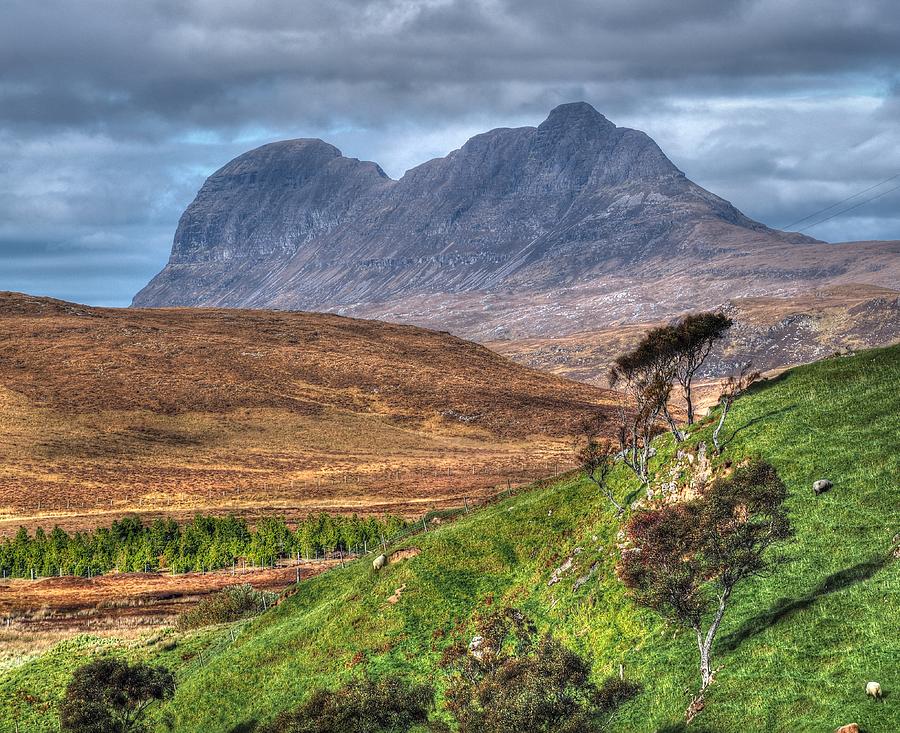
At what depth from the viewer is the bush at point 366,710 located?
30016 millimetres

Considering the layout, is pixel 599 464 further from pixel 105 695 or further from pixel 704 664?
pixel 105 695

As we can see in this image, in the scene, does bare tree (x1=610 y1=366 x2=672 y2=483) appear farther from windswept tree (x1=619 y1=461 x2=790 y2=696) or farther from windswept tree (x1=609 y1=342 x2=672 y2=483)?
windswept tree (x1=619 y1=461 x2=790 y2=696)

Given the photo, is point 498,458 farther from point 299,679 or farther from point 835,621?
point 835,621

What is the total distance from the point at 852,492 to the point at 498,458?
137085 millimetres

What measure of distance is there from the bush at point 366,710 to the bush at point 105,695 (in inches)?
456

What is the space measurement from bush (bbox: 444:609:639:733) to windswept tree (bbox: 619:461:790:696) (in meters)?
3.12

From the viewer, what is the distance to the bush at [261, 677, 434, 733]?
30.0 metres

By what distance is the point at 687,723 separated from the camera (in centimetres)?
2681

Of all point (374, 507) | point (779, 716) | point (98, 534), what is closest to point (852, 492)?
point (779, 716)

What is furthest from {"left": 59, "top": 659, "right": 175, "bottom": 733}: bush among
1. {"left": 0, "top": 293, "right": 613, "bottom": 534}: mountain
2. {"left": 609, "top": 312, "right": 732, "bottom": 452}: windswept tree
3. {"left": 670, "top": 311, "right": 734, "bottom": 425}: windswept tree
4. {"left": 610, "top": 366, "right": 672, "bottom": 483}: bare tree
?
{"left": 0, "top": 293, "right": 613, "bottom": 534}: mountain

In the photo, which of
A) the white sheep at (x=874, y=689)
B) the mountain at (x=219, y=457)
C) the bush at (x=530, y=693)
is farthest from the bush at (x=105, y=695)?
the mountain at (x=219, y=457)

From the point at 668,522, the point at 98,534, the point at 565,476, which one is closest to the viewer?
the point at 668,522

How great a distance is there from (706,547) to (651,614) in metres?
7.24

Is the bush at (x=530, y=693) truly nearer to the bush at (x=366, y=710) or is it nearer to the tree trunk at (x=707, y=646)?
the bush at (x=366, y=710)
